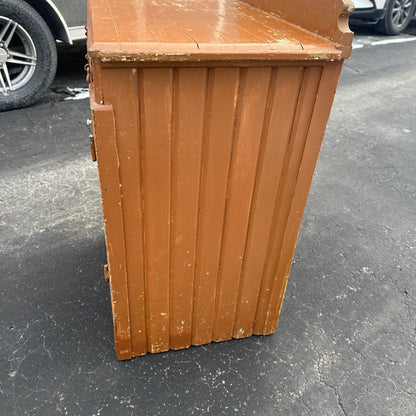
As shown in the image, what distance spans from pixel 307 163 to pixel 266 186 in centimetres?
18

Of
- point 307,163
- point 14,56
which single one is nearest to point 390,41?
point 14,56

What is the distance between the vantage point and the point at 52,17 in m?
3.86

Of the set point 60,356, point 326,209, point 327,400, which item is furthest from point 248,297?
point 326,209

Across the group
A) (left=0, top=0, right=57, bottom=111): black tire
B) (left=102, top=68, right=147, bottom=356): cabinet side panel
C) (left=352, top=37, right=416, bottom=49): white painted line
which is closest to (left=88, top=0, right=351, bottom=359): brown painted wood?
(left=102, top=68, right=147, bottom=356): cabinet side panel

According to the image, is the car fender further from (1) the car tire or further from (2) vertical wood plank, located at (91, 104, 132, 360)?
(1) the car tire

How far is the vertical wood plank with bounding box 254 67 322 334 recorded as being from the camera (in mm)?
1334

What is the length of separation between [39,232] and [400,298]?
2.36 m

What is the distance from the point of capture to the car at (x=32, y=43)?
3.65 m

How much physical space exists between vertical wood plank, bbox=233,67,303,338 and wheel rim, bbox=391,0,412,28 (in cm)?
748

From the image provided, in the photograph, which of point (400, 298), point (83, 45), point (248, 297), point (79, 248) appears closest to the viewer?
point (248, 297)

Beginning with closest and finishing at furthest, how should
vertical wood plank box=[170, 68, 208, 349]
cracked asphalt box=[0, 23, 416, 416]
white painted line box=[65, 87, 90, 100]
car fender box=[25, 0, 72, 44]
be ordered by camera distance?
vertical wood plank box=[170, 68, 208, 349] < cracked asphalt box=[0, 23, 416, 416] < car fender box=[25, 0, 72, 44] < white painted line box=[65, 87, 90, 100]

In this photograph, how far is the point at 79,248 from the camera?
2.52 metres

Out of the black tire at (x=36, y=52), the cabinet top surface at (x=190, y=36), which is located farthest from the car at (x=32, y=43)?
the cabinet top surface at (x=190, y=36)

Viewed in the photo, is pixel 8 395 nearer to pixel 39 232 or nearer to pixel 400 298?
pixel 39 232
